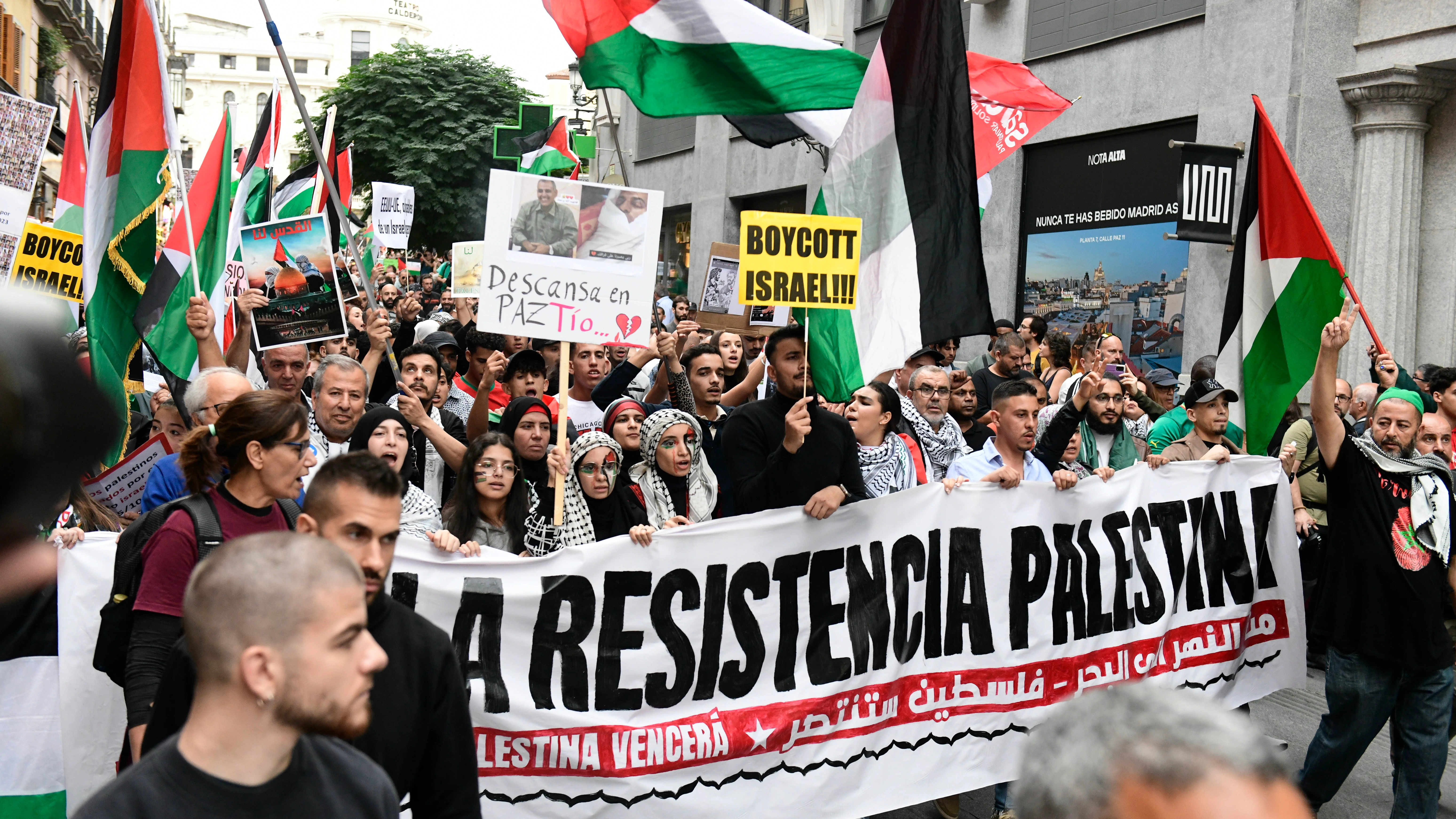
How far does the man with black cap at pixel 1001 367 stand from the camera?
9648mm

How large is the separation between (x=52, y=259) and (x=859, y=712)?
15.3 ft

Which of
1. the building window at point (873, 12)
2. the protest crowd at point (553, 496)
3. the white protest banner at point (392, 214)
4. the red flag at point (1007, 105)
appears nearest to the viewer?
the protest crowd at point (553, 496)

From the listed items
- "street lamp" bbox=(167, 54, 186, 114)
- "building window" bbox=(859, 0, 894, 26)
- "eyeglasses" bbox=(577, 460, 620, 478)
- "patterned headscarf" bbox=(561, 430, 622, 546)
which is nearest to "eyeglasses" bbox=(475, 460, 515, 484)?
"patterned headscarf" bbox=(561, 430, 622, 546)

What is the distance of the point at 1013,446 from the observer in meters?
5.76

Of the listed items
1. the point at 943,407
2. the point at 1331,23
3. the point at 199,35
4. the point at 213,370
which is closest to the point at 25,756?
the point at 213,370

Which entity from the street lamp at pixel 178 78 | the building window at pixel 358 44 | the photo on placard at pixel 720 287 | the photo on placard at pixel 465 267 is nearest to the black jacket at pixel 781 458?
the photo on placard at pixel 720 287

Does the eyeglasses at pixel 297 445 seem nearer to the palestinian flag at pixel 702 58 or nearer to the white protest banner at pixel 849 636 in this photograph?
the white protest banner at pixel 849 636

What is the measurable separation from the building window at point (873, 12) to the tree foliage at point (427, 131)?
17193 mm

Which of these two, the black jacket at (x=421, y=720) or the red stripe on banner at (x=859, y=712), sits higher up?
the black jacket at (x=421, y=720)

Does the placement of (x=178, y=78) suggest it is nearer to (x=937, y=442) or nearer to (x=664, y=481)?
(x=937, y=442)

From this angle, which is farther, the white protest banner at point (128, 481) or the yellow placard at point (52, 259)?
the yellow placard at point (52, 259)

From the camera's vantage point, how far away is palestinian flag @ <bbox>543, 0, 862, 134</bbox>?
5727 millimetres

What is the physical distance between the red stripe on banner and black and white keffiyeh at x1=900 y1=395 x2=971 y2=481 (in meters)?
1.70

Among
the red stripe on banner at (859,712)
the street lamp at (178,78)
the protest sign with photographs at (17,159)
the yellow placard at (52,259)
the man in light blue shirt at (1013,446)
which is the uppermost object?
the street lamp at (178,78)
